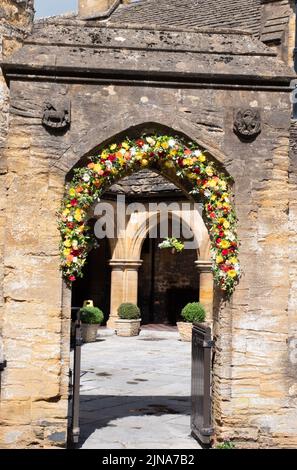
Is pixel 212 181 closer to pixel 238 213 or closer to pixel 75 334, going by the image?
pixel 238 213

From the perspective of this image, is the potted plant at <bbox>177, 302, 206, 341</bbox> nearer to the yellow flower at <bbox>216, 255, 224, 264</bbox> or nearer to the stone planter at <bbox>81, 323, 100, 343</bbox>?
the stone planter at <bbox>81, 323, 100, 343</bbox>

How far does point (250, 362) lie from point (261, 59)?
2829 mm

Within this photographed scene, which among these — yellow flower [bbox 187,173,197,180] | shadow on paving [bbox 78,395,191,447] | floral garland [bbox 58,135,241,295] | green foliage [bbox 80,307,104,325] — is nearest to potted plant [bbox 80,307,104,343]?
green foliage [bbox 80,307,104,325]

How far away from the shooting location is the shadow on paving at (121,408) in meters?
6.88

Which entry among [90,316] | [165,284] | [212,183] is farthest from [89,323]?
[212,183]

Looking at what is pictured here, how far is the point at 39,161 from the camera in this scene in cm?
562

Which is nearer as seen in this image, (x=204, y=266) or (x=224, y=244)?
(x=224, y=244)

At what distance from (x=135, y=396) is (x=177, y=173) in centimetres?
391

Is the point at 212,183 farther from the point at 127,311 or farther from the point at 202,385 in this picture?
the point at 127,311

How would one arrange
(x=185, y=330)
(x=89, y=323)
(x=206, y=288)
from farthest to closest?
(x=206, y=288) < (x=185, y=330) < (x=89, y=323)

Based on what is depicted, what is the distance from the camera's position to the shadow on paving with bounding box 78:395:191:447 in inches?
271

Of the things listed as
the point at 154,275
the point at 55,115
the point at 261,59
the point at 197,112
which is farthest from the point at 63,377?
the point at 154,275

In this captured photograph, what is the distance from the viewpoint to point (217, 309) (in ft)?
19.8
